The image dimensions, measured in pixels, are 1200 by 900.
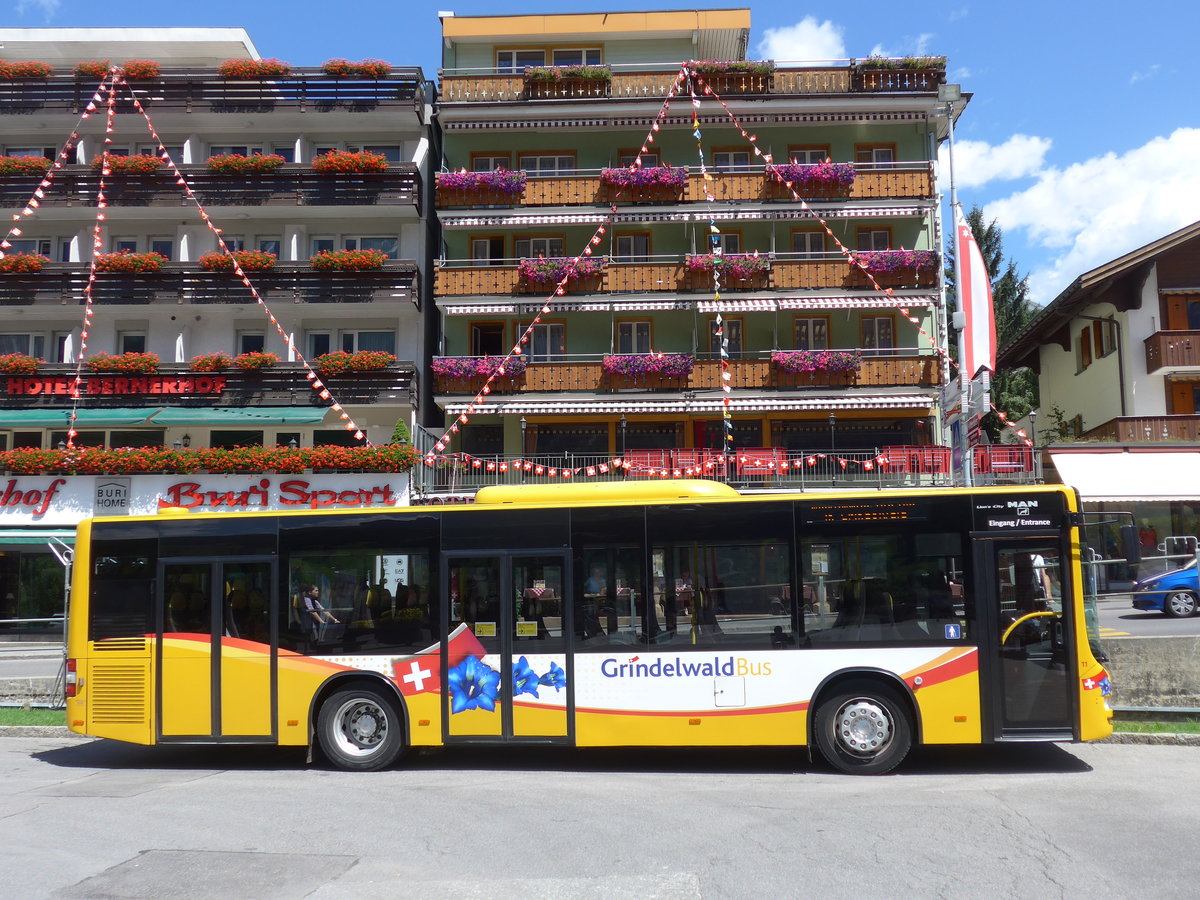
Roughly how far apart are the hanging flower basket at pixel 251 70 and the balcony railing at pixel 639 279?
25.3 ft

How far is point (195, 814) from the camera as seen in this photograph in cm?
859

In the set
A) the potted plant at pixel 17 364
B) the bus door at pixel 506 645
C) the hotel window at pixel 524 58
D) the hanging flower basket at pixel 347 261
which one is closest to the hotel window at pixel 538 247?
the hanging flower basket at pixel 347 261

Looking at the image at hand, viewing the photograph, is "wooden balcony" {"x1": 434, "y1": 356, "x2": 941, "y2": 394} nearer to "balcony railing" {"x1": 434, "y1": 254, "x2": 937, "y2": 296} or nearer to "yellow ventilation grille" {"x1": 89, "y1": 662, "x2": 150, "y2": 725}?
"balcony railing" {"x1": 434, "y1": 254, "x2": 937, "y2": 296}

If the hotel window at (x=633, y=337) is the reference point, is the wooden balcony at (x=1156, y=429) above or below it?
below

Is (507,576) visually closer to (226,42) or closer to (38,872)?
(38,872)

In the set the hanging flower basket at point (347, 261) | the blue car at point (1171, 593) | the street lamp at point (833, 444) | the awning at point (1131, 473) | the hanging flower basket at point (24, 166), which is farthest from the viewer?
the hanging flower basket at point (24, 166)

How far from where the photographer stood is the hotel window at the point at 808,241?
3148 cm

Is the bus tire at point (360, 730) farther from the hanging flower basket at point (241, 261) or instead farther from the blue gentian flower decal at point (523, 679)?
the hanging flower basket at point (241, 261)

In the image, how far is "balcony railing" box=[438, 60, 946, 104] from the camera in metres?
30.5

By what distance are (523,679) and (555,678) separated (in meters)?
0.35

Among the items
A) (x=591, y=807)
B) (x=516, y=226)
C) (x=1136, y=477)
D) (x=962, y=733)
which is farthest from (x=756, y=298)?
(x=591, y=807)

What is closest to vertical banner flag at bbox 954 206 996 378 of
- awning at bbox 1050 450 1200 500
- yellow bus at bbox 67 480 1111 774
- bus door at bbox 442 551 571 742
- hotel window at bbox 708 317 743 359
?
yellow bus at bbox 67 480 1111 774

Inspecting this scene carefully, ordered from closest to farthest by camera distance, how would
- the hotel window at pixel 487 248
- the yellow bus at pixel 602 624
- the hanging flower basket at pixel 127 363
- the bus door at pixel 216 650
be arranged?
1. the yellow bus at pixel 602 624
2. the bus door at pixel 216 650
3. the hanging flower basket at pixel 127 363
4. the hotel window at pixel 487 248

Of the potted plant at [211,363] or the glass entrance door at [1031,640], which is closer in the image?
the glass entrance door at [1031,640]
